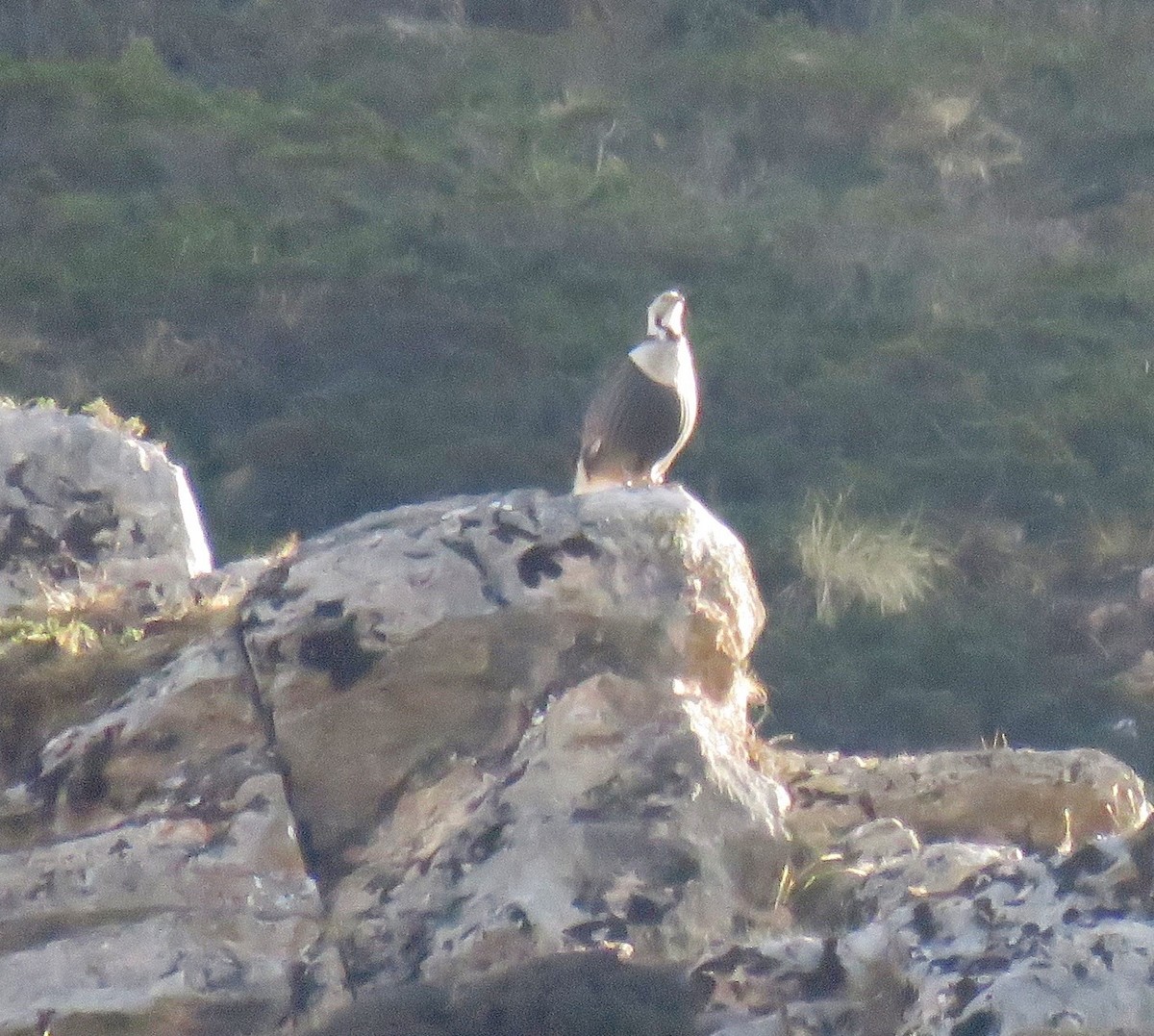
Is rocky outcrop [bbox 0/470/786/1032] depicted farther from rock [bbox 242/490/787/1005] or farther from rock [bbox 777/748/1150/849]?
rock [bbox 777/748/1150/849]

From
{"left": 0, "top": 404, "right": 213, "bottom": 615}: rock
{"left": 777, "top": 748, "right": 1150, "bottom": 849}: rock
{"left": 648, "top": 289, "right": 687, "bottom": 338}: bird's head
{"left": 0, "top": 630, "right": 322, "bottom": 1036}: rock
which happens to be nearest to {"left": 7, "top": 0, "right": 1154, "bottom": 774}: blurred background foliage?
{"left": 648, "top": 289, "right": 687, "bottom": 338}: bird's head

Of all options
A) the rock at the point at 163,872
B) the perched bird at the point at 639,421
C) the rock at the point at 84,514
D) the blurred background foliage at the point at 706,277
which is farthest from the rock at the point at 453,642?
the blurred background foliage at the point at 706,277

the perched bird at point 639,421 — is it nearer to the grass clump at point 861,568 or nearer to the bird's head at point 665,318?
the bird's head at point 665,318

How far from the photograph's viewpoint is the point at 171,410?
15.0 metres

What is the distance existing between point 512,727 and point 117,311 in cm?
1177

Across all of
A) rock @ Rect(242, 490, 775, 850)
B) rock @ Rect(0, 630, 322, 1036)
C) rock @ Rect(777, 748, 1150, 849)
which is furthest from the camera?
rock @ Rect(777, 748, 1150, 849)

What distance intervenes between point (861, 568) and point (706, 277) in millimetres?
4498

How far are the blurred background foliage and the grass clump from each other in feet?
0.09

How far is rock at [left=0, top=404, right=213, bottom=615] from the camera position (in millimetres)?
6004

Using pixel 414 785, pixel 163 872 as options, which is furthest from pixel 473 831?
pixel 163 872

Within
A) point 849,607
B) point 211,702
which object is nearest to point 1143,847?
point 211,702

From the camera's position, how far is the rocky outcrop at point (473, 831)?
4117 mm

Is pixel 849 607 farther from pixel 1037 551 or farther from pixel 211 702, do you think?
pixel 211 702

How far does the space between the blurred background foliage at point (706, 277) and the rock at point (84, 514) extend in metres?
6.24
